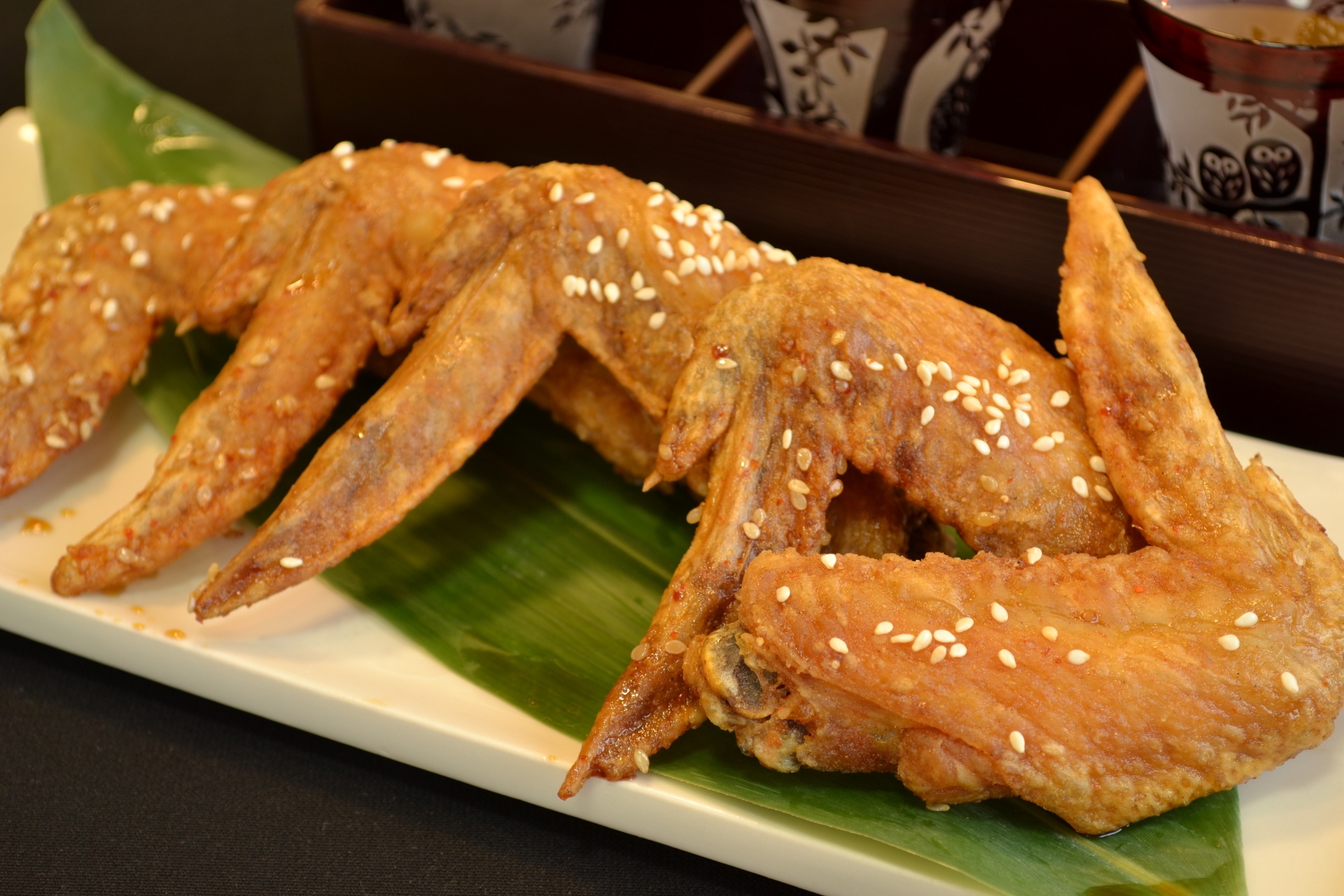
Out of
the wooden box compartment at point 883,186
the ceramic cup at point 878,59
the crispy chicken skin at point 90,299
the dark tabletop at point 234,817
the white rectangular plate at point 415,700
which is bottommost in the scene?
the dark tabletop at point 234,817

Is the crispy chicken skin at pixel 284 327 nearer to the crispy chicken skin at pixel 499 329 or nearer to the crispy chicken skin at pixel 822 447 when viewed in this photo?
the crispy chicken skin at pixel 499 329

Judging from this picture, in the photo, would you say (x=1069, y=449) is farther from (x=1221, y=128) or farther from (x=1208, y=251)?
(x=1221, y=128)

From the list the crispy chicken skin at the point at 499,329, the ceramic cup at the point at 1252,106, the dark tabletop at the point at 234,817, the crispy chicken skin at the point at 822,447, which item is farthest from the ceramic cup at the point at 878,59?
the dark tabletop at the point at 234,817

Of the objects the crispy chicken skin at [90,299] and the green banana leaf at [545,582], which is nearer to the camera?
the green banana leaf at [545,582]

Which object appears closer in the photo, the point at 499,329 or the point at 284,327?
the point at 499,329

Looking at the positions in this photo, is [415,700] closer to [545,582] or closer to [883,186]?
[545,582]

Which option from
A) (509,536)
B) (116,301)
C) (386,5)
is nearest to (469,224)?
(509,536)

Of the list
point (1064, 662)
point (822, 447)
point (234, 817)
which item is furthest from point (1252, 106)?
point (234, 817)
